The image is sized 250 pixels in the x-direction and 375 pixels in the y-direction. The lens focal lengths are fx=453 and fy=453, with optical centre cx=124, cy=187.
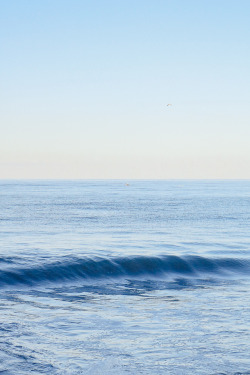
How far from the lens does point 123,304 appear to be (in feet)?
55.2

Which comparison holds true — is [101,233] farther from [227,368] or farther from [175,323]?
[227,368]

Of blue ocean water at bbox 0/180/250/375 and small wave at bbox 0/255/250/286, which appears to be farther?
small wave at bbox 0/255/250/286

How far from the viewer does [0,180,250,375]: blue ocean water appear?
36.1ft

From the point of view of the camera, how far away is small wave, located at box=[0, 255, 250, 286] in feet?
72.9

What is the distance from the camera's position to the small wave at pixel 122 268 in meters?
22.2

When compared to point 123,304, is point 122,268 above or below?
below

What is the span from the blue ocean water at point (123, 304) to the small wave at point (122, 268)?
53mm

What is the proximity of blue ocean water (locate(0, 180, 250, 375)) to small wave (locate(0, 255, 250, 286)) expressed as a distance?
5cm

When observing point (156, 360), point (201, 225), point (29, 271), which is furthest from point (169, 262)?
point (201, 225)

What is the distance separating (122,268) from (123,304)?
8205mm

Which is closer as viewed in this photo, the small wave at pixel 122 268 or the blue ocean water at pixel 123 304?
the blue ocean water at pixel 123 304

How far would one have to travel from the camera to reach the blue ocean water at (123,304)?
36.1 ft

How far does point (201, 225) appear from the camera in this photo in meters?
47.6

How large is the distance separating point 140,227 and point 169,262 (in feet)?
59.7
